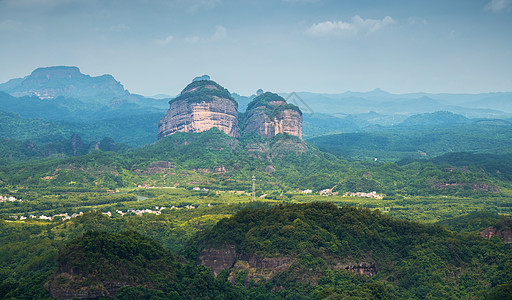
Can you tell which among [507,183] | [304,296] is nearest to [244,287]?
[304,296]

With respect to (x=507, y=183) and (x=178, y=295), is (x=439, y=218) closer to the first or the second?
(x=507, y=183)

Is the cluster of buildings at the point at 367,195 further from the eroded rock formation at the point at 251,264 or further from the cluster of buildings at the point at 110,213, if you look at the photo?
the eroded rock formation at the point at 251,264

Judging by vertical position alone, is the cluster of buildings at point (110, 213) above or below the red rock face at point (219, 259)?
below

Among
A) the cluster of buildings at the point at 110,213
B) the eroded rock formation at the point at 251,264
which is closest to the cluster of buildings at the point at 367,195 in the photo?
the cluster of buildings at the point at 110,213

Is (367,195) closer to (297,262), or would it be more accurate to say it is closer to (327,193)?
(327,193)

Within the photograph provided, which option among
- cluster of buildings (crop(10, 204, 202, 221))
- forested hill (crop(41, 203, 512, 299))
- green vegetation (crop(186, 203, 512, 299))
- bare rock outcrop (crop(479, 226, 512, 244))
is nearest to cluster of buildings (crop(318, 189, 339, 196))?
cluster of buildings (crop(10, 204, 202, 221))

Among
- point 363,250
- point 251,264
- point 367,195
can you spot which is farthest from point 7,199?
point 363,250

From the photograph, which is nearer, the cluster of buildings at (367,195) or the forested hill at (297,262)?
the forested hill at (297,262)

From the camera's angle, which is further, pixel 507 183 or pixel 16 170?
pixel 16 170

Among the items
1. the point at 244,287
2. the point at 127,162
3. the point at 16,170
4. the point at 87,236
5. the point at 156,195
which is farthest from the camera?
the point at 127,162

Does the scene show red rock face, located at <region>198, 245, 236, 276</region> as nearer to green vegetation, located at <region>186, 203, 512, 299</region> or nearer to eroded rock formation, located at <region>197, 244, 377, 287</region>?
eroded rock formation, located at <region>197, 244, 377, 287</region>

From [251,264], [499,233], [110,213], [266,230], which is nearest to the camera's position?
[251,264]
